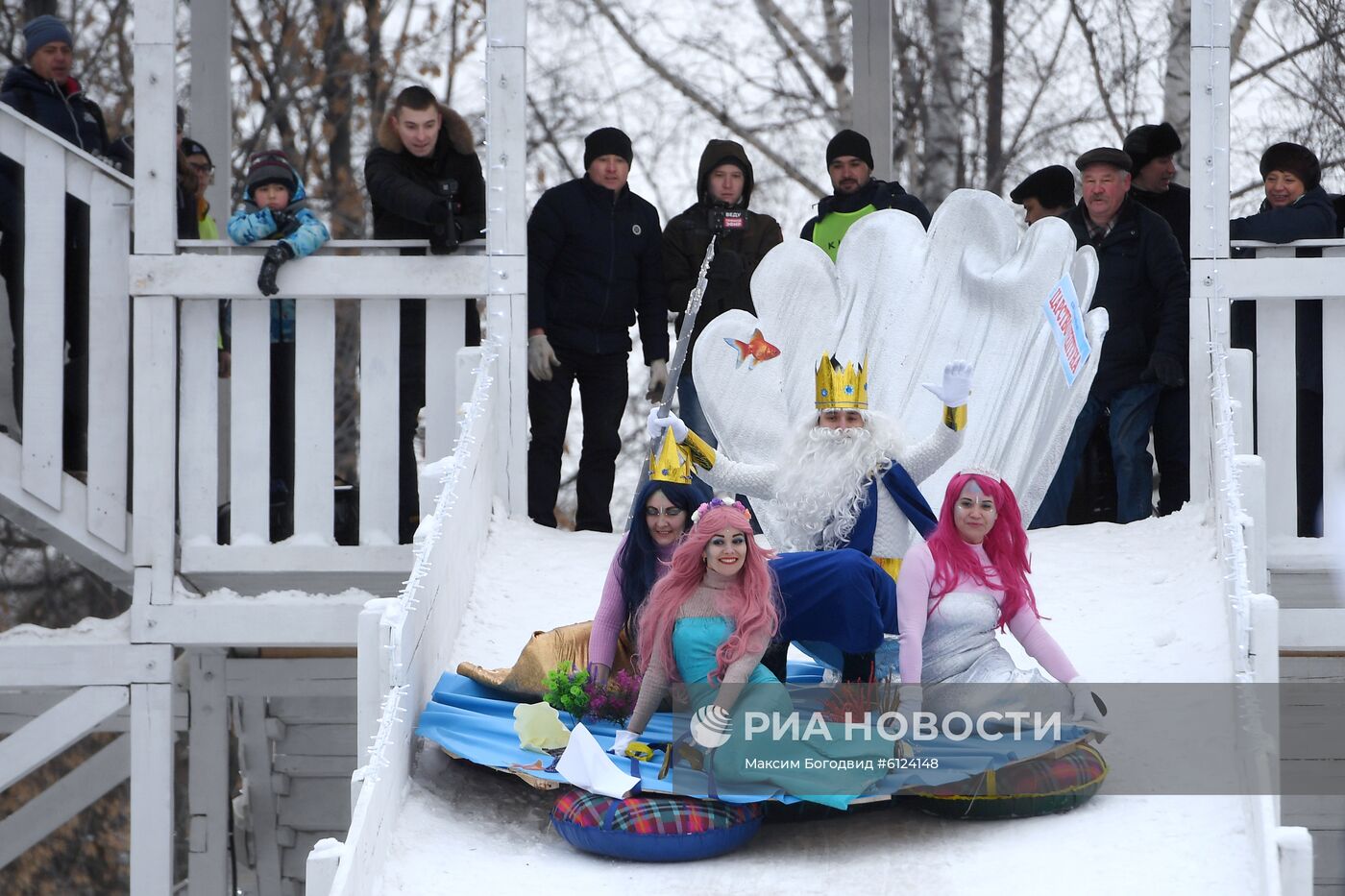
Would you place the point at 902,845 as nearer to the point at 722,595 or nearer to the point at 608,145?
the point at 722,595

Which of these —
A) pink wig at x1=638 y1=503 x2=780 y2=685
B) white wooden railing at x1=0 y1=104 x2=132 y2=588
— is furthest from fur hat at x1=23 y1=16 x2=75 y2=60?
pink wig at x1=638 y1=503 x2=780 y2=685

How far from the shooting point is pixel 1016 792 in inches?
190

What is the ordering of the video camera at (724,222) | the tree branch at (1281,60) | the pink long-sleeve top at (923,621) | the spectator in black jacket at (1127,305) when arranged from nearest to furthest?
the pink long-sleeve top at (923,621) → the spectator in black jacket at (1127,305) → the video camera at (724,222) → the tree branch at (1281,60)

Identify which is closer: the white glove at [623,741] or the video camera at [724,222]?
the white glove at [623,741]

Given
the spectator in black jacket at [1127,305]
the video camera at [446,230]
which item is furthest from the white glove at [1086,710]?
the video camera at [446,230]

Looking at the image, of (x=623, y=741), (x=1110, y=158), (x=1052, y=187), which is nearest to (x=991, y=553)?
(x=623, y=741)

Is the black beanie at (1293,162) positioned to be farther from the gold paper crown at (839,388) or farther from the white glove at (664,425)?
the white glove at (664,425)

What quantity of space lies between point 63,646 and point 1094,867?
3962 millimetres

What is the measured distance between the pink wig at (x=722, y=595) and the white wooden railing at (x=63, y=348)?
268 cm

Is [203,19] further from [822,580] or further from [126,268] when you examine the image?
[822,580]

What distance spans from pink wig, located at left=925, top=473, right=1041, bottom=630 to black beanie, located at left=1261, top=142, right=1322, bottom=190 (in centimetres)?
265

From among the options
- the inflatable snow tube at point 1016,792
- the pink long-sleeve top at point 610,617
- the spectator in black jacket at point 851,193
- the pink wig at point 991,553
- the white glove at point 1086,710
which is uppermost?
the spectator in black jacket at point 851,193

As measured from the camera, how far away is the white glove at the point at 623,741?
4969mm

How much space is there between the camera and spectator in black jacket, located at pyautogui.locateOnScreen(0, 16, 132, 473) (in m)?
6.98
